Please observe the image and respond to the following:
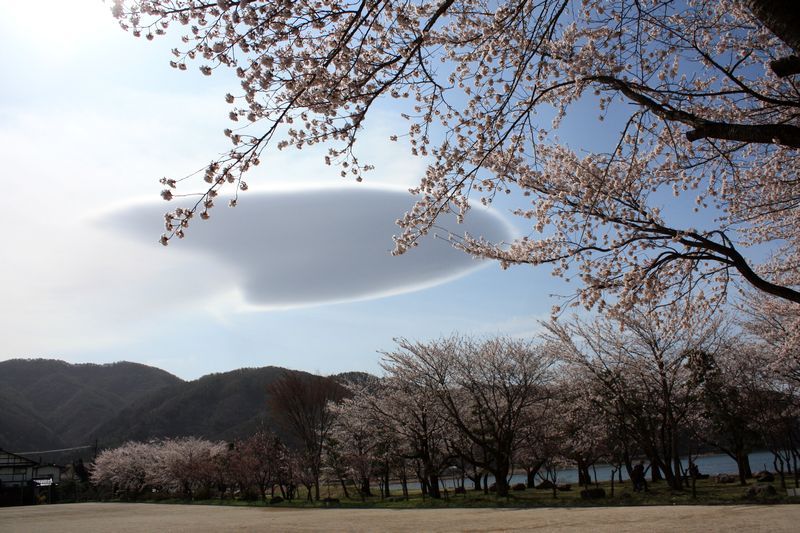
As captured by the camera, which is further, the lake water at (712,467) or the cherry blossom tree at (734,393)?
the lake water at (712,467)

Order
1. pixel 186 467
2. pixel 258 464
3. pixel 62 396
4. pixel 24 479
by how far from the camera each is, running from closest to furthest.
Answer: pixel 258 464
pixel 186 467
pixel 24 479
pixel 62 396

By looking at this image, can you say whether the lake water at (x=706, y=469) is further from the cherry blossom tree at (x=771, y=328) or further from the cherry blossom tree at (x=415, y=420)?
the cherry blossom tree at (x=771, y=328)

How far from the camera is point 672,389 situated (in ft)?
65.3

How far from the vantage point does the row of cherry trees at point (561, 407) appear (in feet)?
66.3

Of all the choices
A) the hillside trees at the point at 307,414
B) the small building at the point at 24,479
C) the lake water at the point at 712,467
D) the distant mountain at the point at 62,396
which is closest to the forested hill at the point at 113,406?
the distant mountain at the point at 62,396

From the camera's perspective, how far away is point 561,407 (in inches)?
950

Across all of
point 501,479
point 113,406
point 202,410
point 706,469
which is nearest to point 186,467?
point 501,479

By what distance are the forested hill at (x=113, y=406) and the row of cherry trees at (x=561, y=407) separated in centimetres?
3795

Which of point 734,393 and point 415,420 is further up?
point 734,393

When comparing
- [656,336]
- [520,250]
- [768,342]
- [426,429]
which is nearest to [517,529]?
[520,250]

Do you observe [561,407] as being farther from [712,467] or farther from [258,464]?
[712,467]

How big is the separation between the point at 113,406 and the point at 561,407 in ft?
382

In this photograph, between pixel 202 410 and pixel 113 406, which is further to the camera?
pixel 113 406

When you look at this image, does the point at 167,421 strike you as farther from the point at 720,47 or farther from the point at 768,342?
the point at 720,47
